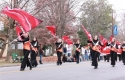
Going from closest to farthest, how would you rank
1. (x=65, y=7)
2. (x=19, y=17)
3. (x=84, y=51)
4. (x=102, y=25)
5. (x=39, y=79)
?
(x=39, y=79)
(x=19, y=17)
(x=84, y=51)
(x=65, y=7)
(x=102, y=25)

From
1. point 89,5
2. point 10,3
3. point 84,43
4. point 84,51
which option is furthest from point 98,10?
point 10,3

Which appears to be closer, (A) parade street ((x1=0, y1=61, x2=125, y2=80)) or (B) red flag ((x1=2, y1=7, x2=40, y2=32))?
(A) parade street ((x1=0, y1=61, x2=125, y2=80))

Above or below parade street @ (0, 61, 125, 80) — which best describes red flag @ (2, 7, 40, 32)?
above

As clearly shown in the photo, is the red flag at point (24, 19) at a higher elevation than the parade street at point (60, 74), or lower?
higher

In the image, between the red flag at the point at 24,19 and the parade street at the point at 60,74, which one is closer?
the parade street at the point at 60,74

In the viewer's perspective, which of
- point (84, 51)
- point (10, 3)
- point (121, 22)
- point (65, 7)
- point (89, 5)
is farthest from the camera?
point (121, 22)

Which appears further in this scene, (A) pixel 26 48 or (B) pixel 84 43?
(B) pixel 84 43

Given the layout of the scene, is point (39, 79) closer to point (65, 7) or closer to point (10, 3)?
point (10, 3)

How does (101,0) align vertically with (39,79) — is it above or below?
above

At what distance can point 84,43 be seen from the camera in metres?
52.1

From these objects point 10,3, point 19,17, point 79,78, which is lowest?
point 79,78

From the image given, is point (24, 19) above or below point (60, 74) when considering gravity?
above

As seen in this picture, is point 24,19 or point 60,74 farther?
point 24,19

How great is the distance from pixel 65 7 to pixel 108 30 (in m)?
23.4
